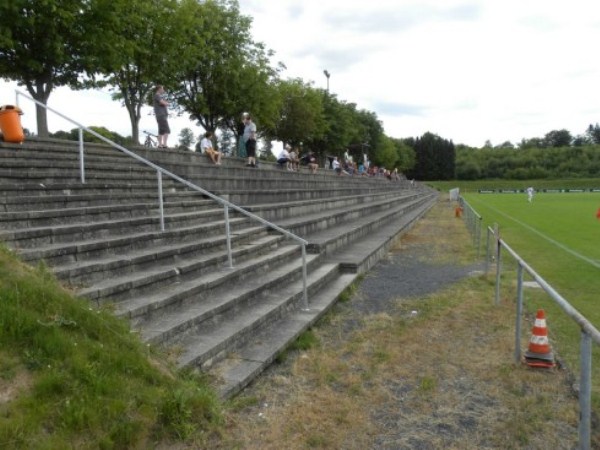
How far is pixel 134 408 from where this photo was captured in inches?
131

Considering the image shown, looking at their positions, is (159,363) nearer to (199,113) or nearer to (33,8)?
(33,8)

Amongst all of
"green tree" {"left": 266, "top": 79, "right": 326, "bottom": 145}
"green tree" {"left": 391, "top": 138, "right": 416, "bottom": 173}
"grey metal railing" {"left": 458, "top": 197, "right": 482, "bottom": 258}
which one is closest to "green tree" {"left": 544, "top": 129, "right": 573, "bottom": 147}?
"green tree" {"left": 391, "top": 138, "right": 416, "bottom": 173}

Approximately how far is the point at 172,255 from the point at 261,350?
6.33ft

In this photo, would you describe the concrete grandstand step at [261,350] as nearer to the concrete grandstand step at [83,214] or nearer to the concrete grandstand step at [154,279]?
the concrete grandstand step at [154,279]

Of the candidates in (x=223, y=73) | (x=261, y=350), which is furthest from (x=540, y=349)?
(x=223, y=73)

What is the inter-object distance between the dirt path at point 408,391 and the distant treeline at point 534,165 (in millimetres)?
125521

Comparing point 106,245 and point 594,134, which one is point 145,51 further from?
point 594,134

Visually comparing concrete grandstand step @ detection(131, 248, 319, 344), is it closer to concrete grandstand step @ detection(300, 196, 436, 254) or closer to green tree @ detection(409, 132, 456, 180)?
concrete grandstand step @ detection(300, 196, 436, 254)

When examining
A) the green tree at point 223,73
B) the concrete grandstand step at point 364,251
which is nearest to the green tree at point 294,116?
the green tree at point 223,73

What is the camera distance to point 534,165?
412 feet

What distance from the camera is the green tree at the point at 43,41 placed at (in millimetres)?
14172

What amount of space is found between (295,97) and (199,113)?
47.3 ft

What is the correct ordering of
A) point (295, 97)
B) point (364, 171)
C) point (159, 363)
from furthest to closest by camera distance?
point (364, 171), point (295, 97), point (159, 363)

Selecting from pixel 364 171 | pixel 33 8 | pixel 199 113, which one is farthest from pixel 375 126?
pixel 33 8
